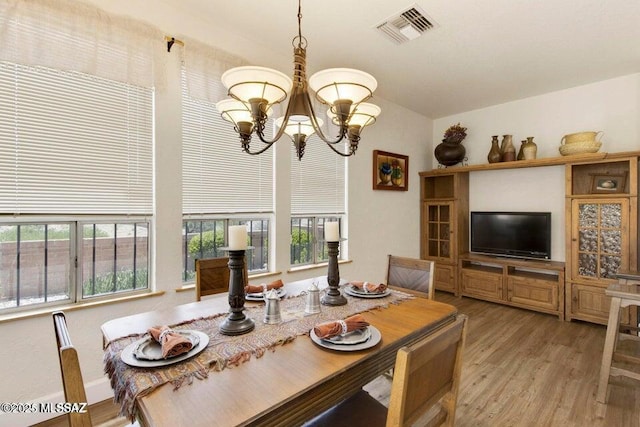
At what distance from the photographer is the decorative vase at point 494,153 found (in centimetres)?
421

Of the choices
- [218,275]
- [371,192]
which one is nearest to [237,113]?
[218,275]

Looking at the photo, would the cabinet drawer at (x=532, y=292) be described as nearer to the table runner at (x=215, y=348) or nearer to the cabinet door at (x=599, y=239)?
the cabinet door at (x=599, y=239)

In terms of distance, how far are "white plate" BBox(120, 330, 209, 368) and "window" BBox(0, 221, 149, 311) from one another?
125cm

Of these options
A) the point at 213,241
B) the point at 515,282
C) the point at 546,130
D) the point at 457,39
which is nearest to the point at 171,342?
the point at 213,241

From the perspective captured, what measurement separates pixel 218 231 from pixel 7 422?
5.72ft

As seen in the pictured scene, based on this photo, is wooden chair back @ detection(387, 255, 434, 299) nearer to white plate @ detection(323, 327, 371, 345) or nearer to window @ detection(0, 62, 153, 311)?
white plate @ detection(323, 327, 371, 345)

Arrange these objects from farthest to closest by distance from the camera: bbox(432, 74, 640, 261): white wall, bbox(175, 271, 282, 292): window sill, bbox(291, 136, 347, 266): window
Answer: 1. bbox(432, 74, 640, 261): white wall
2. bbox(291, 136, 347, 266): window
3. bbox(175, 271, 282, 292): window sill

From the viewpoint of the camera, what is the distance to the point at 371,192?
4.13 metres

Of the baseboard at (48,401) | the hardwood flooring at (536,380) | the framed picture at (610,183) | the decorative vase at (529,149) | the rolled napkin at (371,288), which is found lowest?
the hardwood flooring at (536,380)

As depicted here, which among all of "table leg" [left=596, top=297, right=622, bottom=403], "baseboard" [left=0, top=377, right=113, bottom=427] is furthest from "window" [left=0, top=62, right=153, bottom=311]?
"table leg" [left=596, top=297, right=622, bottom=403]

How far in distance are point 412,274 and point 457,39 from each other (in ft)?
7.18

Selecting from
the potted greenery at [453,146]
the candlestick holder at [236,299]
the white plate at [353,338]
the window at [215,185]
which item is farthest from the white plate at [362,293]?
the potted greenery at [453,146]

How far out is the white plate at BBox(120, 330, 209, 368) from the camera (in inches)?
43.7

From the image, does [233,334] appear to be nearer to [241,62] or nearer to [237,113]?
[237,113]
